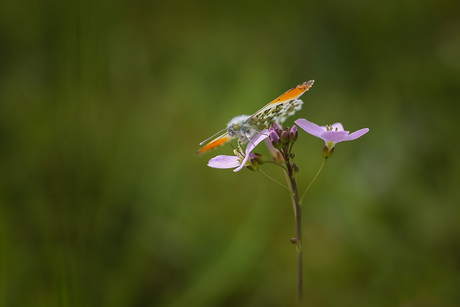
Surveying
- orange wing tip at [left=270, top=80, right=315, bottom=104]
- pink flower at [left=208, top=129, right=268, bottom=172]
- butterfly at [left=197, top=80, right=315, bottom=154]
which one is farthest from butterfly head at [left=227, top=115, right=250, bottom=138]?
orange wing tip at [left=270, top=80, right=315, bottom=104]

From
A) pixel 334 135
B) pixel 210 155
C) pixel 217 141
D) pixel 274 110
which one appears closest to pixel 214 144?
pixel 217 141

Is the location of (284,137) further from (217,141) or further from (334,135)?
(217,141)

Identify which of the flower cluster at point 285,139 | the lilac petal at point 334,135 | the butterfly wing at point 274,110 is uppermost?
the butterfly wing at point 274,110

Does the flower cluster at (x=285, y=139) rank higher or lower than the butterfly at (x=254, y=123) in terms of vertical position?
lower

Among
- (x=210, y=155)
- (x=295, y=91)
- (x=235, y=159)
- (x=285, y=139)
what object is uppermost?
(x=210, y=155)

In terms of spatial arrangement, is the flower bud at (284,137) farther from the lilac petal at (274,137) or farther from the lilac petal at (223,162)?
the lilac petal at (223,162)

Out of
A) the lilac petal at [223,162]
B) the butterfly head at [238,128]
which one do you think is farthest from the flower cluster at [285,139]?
the butterfly head at [238,128]
